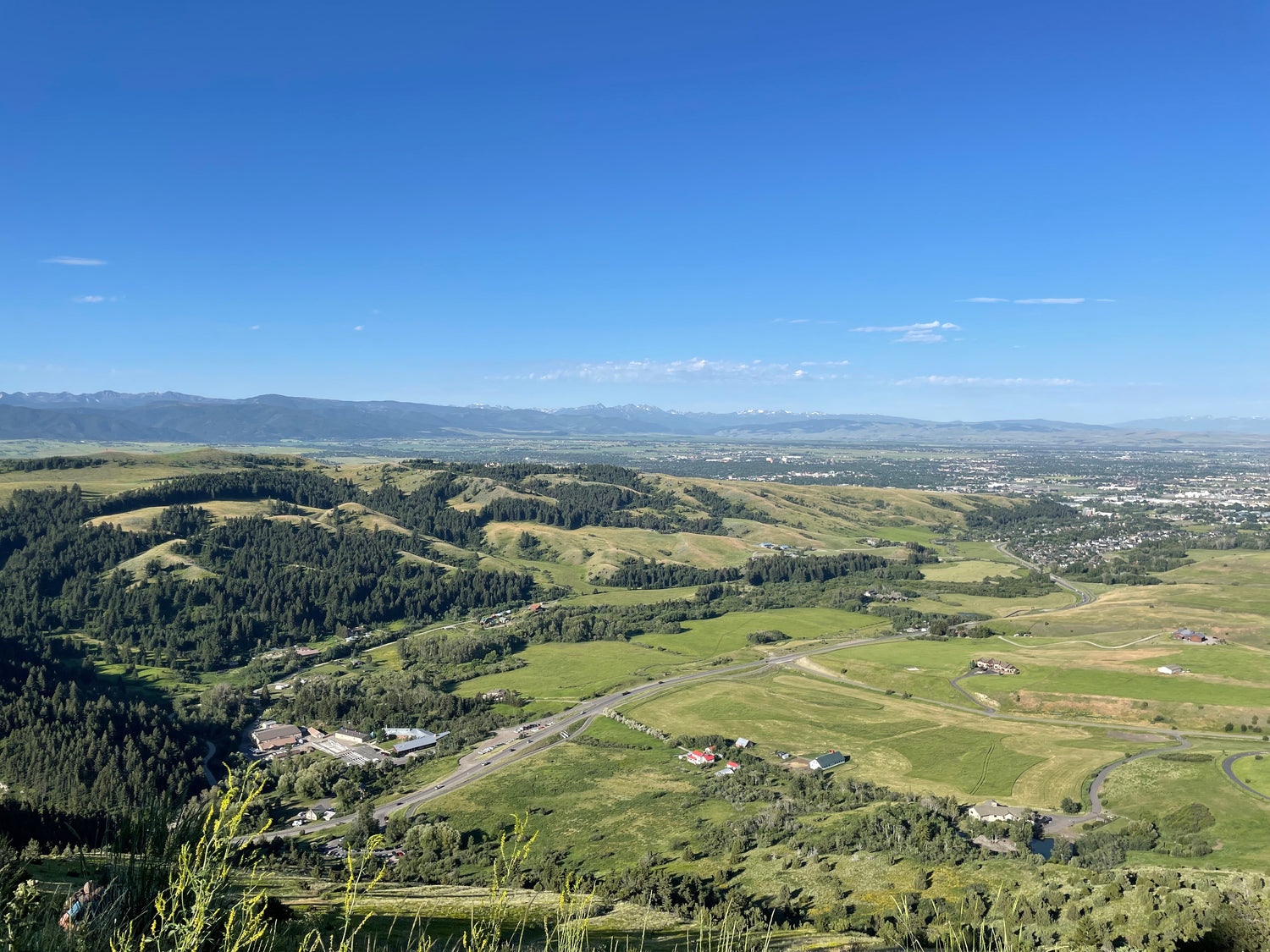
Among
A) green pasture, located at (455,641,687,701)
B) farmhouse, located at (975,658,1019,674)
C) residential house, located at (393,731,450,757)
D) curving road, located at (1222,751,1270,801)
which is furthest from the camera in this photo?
green pasture, located at (455,641,687,701)

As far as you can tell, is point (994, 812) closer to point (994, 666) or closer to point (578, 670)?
point (994, 666)

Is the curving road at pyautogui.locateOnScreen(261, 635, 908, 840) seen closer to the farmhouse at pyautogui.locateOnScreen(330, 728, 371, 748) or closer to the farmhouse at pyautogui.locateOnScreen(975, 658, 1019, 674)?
the farmhouse at pyautogui.locateOnScreen(330, 728, 371, 748)

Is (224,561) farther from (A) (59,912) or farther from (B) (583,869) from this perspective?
(A) (59,912)

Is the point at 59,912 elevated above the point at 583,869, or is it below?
above

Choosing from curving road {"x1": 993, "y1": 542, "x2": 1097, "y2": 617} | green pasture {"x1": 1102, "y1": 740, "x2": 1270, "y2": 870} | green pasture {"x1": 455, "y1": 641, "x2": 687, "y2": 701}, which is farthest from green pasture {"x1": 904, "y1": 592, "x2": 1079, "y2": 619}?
green pasture {"x1": 1102, "y1": 740, "x2": 1270, "y2": 870}

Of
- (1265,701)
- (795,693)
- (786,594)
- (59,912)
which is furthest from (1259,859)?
(786,594)

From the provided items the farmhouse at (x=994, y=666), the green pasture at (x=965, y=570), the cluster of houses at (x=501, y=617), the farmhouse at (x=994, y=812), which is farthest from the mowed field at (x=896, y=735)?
the green pasture at (x=965, y=570)
